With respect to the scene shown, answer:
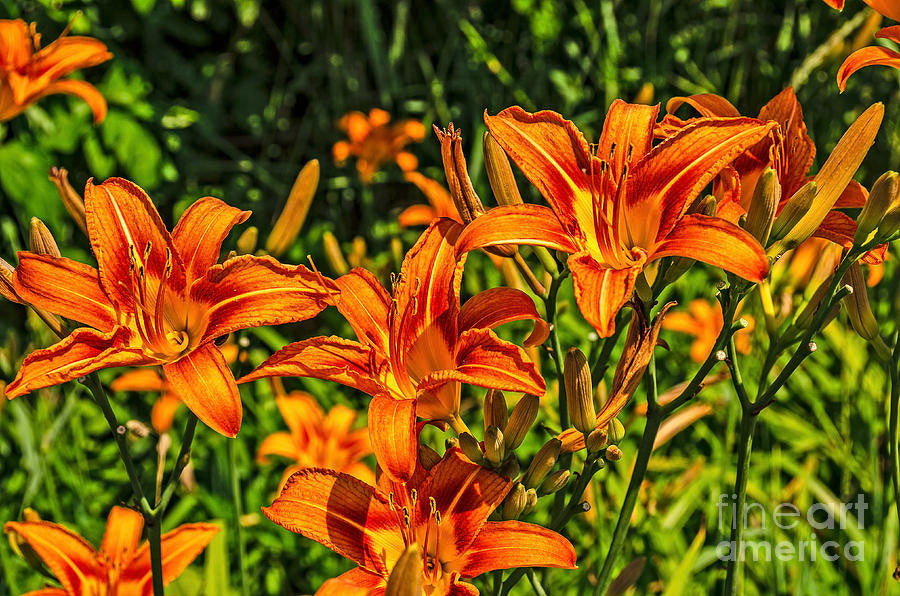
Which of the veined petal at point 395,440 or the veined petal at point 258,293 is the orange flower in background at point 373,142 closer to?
the veined petal at point 258,293

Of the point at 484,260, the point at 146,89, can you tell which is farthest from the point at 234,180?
the point at 484,260

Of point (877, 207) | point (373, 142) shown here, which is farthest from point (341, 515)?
point (373, 142)

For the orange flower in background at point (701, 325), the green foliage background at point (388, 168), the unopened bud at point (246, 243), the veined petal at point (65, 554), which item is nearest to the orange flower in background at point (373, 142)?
the green foliage background at point (388, 168)

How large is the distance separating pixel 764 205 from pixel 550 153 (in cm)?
22

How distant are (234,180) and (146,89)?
19.9 inches

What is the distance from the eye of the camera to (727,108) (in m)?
0.93

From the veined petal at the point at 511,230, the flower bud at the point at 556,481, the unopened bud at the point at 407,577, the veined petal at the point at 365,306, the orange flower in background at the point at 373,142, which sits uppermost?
the veined petal at the point at 511,230

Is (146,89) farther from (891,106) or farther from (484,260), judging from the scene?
(891,106)

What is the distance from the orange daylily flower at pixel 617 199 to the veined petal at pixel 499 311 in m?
0.08

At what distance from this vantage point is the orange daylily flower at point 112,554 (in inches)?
39.9

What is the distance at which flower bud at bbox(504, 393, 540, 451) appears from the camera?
34.2 inches

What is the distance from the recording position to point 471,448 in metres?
0.86

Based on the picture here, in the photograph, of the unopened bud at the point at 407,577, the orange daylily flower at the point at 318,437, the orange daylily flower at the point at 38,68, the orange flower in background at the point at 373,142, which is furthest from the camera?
the orange flower in background at the point at 373,142

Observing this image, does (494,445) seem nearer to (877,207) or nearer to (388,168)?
(877,207)
